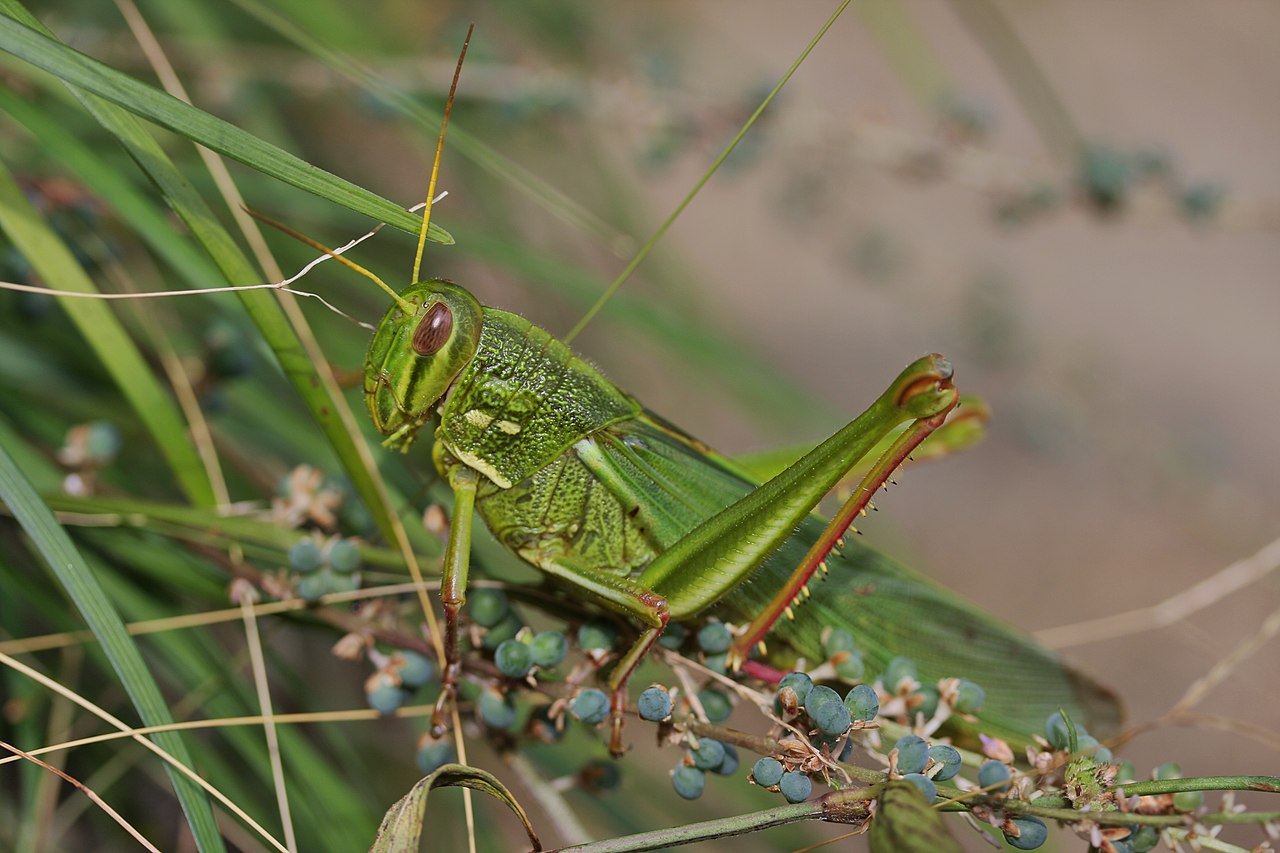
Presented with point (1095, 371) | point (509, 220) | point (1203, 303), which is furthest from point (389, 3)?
point (1203, 303)

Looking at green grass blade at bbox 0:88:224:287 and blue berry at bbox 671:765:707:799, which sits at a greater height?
green grass blade at bbox 0:88:224:287

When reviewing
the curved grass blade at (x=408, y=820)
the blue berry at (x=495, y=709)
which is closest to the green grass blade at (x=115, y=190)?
the blue berry at (x=495, y=709)

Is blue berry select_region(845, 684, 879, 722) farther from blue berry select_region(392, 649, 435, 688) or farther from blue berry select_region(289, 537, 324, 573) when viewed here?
blue berry select_region(289, 537, 324, 573)

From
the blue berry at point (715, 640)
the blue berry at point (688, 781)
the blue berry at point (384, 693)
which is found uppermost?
the blue berry at point (715, 640)

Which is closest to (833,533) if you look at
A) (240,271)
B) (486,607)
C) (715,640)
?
(715,640)

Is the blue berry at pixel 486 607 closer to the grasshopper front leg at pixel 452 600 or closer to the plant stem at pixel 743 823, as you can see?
the grasshopper front leg at pixel 452 600

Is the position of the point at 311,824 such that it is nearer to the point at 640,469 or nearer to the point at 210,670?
the point at 210,670

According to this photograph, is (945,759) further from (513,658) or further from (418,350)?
(418,350)

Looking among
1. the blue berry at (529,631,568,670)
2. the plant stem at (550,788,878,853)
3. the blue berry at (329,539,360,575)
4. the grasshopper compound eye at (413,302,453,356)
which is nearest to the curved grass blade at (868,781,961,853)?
the plant stem at (550,788,878,853)
